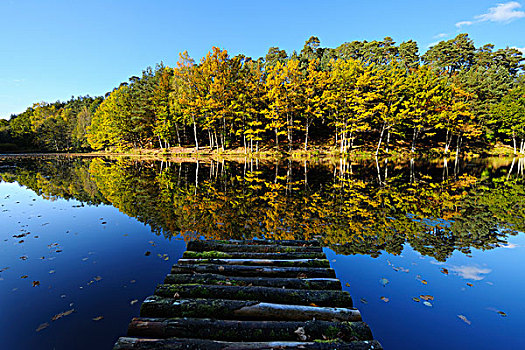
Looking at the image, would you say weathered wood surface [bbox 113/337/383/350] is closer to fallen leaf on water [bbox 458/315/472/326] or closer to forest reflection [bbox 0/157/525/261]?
fallen leaf on water [bbox 458/315/472/326]

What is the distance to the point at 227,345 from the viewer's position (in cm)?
259

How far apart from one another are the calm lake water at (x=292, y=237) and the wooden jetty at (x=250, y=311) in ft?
3.55

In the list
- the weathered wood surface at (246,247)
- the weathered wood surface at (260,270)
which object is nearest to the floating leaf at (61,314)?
the weathered wood surface at (260,270)

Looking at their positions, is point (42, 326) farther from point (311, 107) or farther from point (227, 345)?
point (311, 107)

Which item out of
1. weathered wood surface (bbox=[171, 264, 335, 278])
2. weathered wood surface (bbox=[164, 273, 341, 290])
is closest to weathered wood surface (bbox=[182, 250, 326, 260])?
weathered wood surface (bbox=[171, 264, 335, 278])

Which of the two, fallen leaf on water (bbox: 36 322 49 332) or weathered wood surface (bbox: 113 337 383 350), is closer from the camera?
weathered wood surface (bbox: 113 337 383 350)

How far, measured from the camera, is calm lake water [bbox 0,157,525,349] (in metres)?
3.89

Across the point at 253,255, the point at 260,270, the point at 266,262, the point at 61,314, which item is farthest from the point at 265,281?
the point at 61,314

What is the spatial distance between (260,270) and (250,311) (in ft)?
3.67

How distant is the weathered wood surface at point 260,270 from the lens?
168 inches

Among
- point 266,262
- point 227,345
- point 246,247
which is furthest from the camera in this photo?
point 246,247

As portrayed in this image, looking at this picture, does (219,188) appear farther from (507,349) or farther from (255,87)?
(255,87)

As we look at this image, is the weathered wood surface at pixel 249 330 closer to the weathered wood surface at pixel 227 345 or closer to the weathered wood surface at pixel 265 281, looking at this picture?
the weathered wood surface at pixel 227 345

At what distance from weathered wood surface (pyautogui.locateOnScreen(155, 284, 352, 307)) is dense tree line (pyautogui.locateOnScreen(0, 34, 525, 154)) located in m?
36.1
